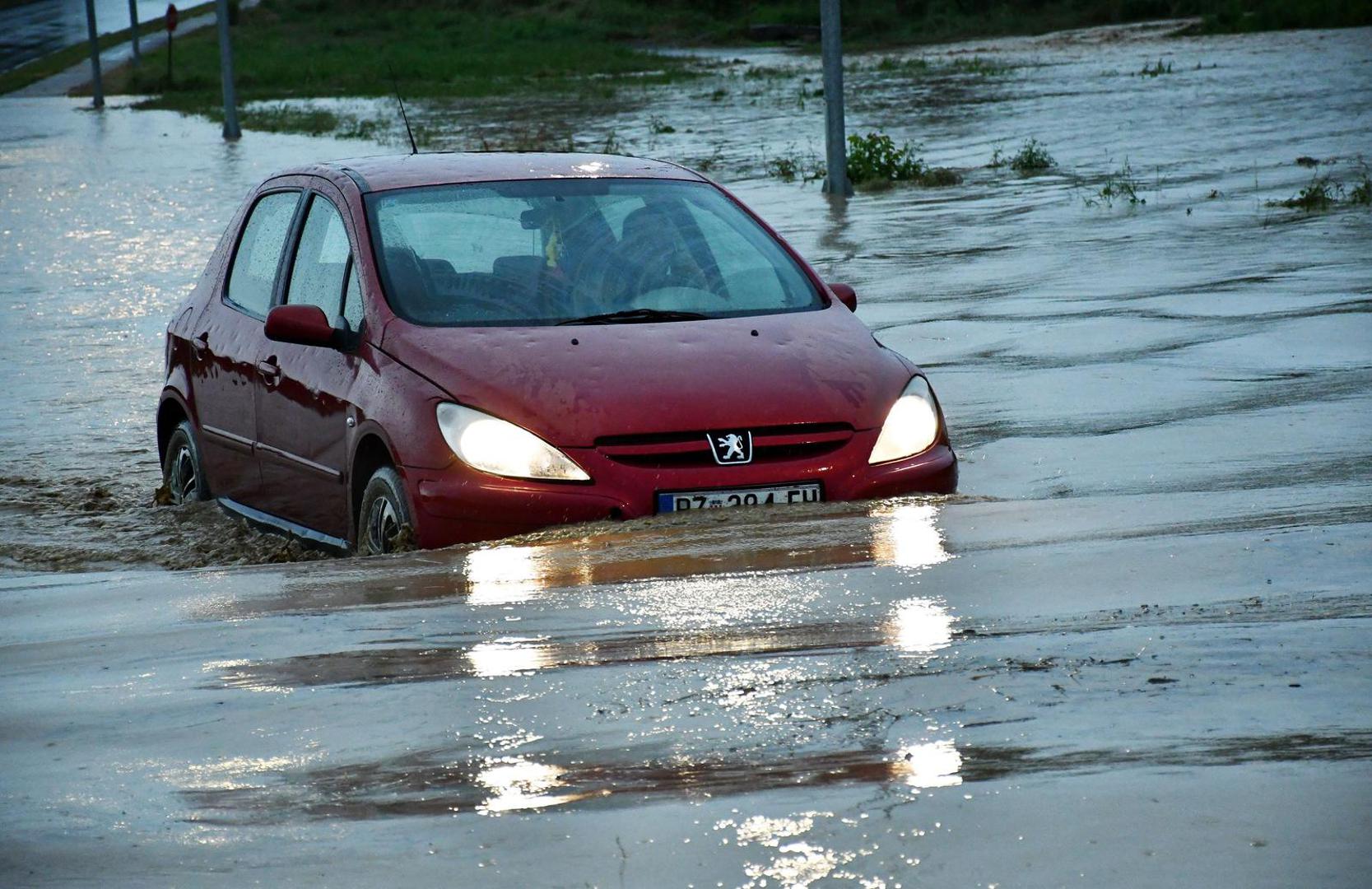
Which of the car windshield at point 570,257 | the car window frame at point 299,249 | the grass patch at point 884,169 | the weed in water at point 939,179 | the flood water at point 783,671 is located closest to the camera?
the flood water at point 783,671

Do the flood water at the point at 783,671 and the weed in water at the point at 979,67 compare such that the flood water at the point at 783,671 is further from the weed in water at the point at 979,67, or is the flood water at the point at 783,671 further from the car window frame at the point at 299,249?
the weed in water at the point at 979,67

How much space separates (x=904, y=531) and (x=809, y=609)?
3.20ft

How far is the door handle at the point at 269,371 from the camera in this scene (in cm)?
696

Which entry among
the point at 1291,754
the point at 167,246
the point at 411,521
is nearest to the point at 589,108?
the point at 167,246

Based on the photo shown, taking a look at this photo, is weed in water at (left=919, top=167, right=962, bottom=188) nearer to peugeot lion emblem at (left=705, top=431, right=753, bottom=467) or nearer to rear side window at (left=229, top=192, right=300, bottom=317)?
rear side window at (left=229, top=192, right=300, bottom=317)

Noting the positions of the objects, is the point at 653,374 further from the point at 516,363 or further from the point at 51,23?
the point at 51,23

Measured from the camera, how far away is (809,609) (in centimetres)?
475

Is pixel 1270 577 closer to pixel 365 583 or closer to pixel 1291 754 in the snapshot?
pixel 1291 754

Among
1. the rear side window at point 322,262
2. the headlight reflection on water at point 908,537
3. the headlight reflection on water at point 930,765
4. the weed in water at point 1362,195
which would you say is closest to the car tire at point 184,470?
the rear side window at point 322,262

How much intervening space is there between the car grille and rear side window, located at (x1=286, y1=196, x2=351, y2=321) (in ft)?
4.56

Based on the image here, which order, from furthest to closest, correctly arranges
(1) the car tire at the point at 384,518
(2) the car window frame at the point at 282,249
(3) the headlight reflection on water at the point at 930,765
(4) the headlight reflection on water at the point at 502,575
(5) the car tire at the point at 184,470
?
(5) the car tire at the point at 184,470, (2) the car window frame at the point at 282,249, (1) the car tire at the point at 384,518, (4) the headlight reflection on water at the point at 502,575, (3) the headlight reflection on water at the point at 930,765

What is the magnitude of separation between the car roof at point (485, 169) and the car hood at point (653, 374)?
91 centimetres

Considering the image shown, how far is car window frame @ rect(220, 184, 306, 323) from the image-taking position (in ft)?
23.9

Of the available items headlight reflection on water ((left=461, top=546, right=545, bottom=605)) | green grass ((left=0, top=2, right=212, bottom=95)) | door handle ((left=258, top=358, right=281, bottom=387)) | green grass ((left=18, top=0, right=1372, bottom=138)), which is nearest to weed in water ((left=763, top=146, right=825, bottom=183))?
green grass ((left=18, top=0, right=1372, bottom=138))
